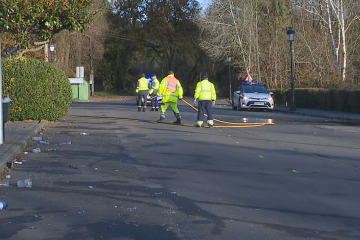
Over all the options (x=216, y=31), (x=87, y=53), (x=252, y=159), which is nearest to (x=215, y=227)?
(x=252, y=159)

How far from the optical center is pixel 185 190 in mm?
7945

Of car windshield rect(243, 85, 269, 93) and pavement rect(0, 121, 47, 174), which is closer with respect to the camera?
pavement rect(0, 121, 47, 174)

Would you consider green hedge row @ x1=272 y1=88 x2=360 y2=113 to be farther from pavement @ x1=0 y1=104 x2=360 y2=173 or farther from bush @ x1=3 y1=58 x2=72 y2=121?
pavement @ x1=0 y1=104 x2=360 y2=173

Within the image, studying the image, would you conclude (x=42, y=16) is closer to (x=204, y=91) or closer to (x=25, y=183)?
(x=204, y=91)

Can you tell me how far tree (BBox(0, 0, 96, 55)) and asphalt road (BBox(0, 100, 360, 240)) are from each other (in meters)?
3.51

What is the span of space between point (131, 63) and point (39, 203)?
61.1 m

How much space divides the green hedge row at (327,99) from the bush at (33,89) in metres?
15.0

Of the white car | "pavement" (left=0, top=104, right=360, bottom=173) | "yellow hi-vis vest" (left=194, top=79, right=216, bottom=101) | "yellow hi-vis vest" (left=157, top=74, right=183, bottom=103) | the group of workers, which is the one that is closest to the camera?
"pavement" (left=0, top=104, right=360, bottom=173)

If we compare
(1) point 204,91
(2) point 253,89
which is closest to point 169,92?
(1) point 204,91

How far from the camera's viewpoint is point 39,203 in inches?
280

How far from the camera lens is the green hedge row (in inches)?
1069

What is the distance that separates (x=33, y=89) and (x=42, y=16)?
8.37 feet

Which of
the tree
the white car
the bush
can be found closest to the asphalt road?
the tree

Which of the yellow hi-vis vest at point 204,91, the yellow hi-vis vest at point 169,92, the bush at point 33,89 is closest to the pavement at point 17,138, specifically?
the bush at point 33,89
